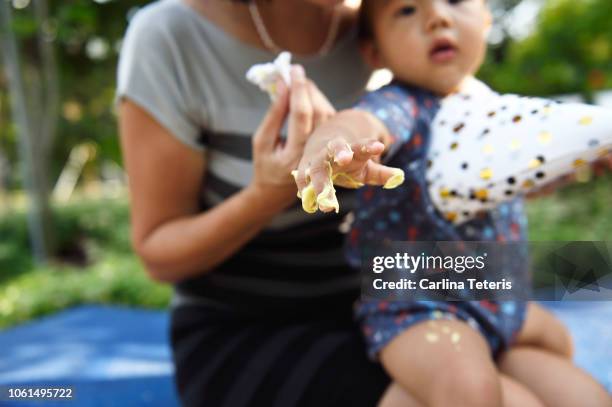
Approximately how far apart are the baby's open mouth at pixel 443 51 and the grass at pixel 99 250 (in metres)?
0.41

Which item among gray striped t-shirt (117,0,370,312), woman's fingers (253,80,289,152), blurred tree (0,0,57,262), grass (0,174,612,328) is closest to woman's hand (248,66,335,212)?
woman's fingers (253,80,289,152)

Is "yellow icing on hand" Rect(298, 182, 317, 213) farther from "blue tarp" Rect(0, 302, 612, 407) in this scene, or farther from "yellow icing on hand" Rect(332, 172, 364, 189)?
"blue tarp" Rect(0, 302, 612, 407)

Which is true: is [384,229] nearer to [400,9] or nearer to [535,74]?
[400,9]

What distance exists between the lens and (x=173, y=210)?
112cm

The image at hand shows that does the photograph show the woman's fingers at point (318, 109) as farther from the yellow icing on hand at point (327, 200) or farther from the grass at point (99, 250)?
the grass at point (99, 250)

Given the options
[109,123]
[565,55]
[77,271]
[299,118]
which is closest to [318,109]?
[299,118]

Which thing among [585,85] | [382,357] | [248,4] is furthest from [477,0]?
[585,85]

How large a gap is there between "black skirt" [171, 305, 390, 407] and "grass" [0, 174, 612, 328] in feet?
1.61

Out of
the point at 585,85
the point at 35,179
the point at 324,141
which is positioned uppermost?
the point at 324,141

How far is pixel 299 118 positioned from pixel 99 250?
5.68 metres

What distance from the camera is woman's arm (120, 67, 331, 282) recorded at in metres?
0.99

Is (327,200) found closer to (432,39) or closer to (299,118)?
(299,118)

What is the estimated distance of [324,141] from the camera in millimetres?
654

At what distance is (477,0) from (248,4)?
0.43 m
